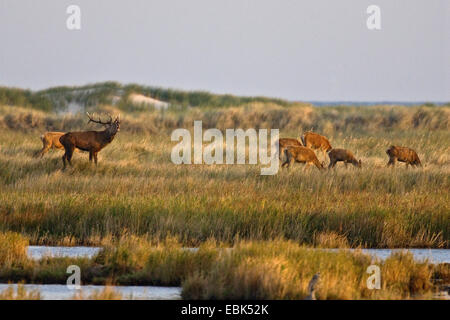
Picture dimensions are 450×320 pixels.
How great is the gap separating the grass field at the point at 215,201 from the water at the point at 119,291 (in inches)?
103

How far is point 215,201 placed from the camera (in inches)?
613

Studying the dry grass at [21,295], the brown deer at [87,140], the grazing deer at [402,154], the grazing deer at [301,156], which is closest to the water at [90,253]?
the dry grass at [21,295]

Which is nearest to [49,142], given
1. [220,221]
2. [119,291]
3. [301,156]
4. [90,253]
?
[301,156]

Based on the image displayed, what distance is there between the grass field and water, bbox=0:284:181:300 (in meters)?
2.62

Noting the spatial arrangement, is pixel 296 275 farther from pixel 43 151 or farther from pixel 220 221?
pixel 43 151

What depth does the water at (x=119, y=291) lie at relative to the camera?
9805 millimetres

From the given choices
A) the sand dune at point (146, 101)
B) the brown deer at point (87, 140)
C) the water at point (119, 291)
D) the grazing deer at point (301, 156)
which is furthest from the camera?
the sand dune at point (146, 101)

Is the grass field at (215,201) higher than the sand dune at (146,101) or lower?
lower

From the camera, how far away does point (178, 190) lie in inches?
706

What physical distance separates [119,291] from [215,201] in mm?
5858

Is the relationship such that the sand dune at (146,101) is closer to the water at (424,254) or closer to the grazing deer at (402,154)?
the grazing deer at (402,154)

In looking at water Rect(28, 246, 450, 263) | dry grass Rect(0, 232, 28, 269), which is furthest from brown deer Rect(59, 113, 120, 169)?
dry grass Rect(0, 232, 28, 269)
